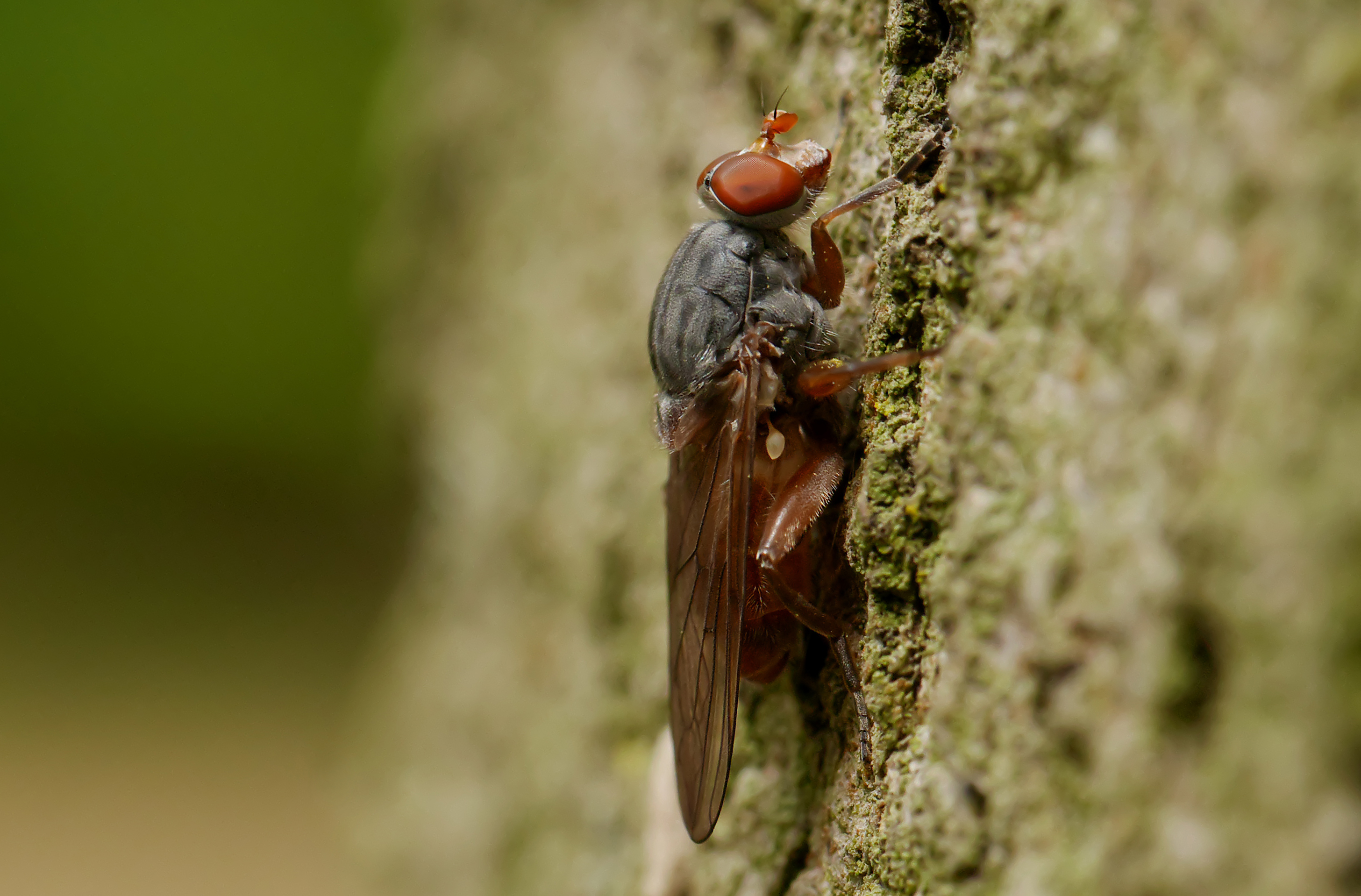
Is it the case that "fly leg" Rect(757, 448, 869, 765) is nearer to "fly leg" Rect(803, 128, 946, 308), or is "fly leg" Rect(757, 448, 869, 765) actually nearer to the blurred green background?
"fly leg" Rect(803, 128, 946, 308)

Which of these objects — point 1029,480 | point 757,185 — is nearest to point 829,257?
point 757,185

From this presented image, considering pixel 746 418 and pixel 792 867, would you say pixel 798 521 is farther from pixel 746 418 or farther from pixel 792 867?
pixel 792 867

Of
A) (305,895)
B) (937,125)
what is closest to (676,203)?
(937,125)

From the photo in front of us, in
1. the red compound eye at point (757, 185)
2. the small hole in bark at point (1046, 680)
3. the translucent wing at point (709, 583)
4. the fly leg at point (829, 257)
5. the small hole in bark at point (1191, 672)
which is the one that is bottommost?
the small hole in bark at point (1191, 672)

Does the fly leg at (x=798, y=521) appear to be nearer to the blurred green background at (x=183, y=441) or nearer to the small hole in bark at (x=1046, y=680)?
the small hole in bark at (x=1046, y=680)

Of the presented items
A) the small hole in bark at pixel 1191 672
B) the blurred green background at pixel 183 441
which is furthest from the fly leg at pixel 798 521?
the blurred green background at pixel 183 441

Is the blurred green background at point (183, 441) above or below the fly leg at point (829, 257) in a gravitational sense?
above

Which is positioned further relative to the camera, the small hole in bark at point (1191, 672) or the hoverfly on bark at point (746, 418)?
the hoverfly on bark at point (746, 418)
